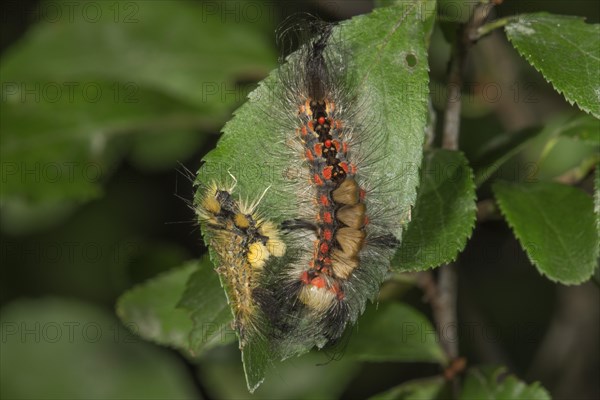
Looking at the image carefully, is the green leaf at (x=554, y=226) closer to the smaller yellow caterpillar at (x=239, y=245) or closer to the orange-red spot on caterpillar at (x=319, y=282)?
the orange-red spot on caterpillar at (x=319, y=282)

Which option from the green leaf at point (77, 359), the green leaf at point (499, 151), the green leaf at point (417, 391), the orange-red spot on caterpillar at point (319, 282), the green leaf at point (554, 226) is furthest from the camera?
the green leaf at point (77, 359)

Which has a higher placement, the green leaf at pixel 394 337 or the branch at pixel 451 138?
the branch at pixel 451 138

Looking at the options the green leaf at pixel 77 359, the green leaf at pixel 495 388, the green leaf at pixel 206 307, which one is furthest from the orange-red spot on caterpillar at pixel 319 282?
the green leaf at pixel 77 359

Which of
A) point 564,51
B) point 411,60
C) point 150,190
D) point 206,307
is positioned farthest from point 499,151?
point 150,190

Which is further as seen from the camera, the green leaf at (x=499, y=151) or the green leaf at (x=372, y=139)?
the green leaf at (x=499, y=151)

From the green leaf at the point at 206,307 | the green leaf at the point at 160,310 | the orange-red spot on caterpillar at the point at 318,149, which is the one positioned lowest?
the green leaf at the point at 160,310

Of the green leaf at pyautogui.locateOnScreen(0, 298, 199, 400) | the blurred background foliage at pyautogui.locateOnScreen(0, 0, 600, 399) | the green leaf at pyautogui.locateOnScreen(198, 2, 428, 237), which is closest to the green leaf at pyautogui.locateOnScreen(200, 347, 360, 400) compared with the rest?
the blurred background foliage at pyautogui.locateOnScreen(0, 0, 600, 399)

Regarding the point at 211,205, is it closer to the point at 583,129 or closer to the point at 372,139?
the point at 372,139

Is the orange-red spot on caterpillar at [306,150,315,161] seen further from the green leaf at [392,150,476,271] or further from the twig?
the twig
